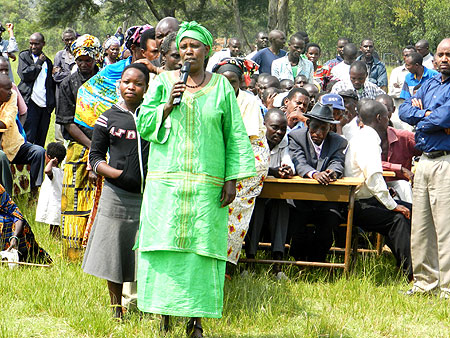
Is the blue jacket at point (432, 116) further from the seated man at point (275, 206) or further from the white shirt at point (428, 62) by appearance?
the white shirt at point (428, 62)

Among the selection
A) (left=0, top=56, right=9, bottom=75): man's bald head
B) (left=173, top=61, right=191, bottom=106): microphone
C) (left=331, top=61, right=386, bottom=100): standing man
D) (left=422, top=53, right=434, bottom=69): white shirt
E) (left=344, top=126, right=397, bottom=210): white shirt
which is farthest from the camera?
(left=422, top=53, right=434, bottom=69): white shirt

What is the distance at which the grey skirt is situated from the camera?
5016 mm

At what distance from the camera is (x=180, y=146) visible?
4.52m

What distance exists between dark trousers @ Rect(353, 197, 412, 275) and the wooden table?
0.32m

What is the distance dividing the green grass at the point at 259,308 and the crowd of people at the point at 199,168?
0.77ft

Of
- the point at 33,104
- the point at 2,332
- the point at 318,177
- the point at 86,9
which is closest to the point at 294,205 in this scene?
the point at 318,177

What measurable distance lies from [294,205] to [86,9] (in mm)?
22268

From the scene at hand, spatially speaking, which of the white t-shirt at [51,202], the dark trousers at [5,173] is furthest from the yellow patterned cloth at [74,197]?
the dark trousers at [5,173]

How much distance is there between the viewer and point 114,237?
505 centimetres

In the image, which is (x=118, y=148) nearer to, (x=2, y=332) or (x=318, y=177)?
(x=2, y=332)

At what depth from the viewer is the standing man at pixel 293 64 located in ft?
36.9

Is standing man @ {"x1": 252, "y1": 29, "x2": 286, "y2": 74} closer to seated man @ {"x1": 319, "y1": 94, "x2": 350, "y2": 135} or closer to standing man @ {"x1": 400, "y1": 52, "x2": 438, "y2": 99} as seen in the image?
standing man @ {"x1": 400, "y1": 52, "x2": 438, "y2": 99}

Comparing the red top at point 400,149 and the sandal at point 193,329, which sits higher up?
the red top at point 400,149

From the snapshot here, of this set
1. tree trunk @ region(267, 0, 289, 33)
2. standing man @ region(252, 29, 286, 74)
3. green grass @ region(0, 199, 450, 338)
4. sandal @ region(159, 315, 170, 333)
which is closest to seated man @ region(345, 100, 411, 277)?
green grass @ region(0, 199, 450, 338)
